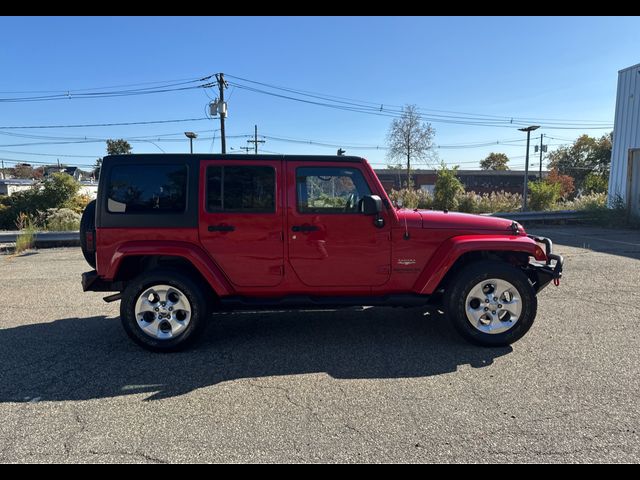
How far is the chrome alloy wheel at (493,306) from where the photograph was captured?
3.86 m

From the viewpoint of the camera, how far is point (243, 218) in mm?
3812

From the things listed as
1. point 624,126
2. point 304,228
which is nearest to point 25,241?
point 304,228

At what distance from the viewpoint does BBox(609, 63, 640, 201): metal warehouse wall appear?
13.0m

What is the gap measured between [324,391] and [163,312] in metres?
1.78

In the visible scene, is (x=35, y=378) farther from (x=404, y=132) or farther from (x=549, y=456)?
(x=404, y=132)

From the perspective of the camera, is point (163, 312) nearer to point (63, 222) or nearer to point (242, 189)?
point (242, 189)

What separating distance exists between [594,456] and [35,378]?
13.5 feet

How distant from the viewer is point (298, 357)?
3676mm

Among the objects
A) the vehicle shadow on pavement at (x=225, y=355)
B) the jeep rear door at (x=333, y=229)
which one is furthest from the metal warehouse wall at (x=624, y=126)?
the jeep rear door at (x=333, y=229)

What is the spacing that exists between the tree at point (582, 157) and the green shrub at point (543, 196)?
47.1 m

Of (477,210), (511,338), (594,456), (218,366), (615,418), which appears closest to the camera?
(594,456)

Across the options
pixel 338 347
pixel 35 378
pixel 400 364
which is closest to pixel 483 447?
pixel 400 364

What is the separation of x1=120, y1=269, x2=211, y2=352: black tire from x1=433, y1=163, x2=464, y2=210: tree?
1510 cm

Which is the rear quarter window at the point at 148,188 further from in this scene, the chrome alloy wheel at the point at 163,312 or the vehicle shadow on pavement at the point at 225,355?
the vehicle shadow on pavement at the point at 225,355
